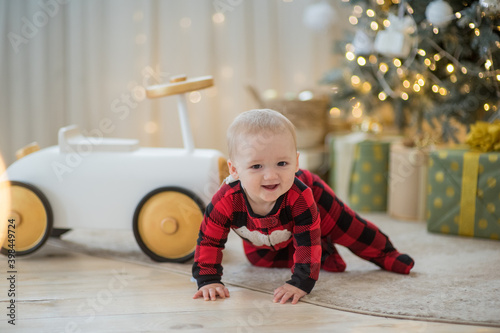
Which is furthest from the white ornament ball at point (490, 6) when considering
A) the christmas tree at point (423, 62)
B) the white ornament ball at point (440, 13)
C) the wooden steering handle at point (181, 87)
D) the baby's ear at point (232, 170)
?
the baby's ear at point (232, 170)

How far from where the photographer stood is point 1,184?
4.90ft

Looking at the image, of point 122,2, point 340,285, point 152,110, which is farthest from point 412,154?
point 122,2

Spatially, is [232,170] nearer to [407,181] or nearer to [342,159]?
[407,181]

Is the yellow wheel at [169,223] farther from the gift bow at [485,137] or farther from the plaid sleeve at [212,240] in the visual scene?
the gift bow at [485,137]

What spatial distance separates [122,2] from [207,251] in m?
1.57

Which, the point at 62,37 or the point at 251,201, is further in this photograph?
the point at 62,37

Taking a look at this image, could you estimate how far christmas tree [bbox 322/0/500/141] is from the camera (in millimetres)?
1796

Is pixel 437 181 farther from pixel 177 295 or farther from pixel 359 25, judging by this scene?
pixel 177 295

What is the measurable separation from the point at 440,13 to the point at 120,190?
1189mm

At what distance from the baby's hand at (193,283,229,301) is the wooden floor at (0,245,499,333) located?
17 mm

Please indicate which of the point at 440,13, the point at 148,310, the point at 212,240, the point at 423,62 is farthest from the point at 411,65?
the point at 148,310

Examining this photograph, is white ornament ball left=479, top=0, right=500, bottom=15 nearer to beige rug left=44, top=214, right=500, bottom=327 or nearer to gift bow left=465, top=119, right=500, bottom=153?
gift bow left=465, top=119, right=500, bottom=153

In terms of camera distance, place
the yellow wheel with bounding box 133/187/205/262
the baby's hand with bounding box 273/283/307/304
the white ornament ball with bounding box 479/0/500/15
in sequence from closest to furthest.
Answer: the baby's hand with bounding box 273/283/307/304 < the yellow wheel with bounding box 133/187/205/262 < the white ornament ball with bounding box 479/0/500/15

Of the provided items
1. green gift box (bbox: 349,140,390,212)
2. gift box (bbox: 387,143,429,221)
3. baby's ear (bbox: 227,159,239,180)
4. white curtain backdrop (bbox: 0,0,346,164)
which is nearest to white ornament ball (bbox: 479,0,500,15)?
gift box (bbox: 387,143,429,221)
